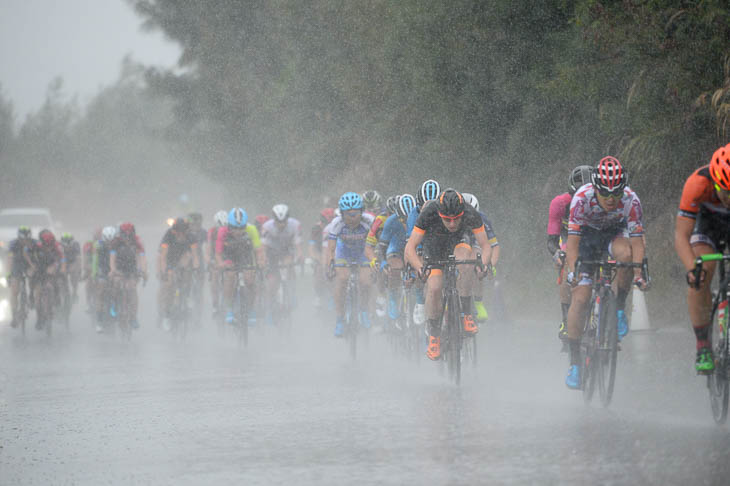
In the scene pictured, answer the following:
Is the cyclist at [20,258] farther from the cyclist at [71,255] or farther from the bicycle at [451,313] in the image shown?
the bicycle at [451,313]

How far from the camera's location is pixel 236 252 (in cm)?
1800

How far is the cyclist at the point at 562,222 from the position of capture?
1075 centimetres

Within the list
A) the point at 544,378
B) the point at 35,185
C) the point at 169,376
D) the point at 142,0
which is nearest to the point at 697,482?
the point at 544,378

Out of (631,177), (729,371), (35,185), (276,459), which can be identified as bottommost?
(276,459)

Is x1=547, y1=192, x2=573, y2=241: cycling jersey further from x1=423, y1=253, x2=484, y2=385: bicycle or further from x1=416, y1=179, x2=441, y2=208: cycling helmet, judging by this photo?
x1=416, y1=179, x2=441, y2=208: cycling helmet

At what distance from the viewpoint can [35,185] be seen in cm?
10425

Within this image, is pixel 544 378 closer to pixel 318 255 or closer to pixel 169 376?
pixel 169 376

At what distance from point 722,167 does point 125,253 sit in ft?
47.7

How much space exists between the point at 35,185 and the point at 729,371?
102 metres

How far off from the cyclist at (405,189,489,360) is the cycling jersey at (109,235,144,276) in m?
9.89

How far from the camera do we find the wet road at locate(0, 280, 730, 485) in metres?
6.92

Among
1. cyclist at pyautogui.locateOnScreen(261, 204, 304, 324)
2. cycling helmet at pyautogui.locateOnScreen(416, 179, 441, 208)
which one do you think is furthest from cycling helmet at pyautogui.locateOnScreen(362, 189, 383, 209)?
cycling helmet at pyautogui.locateOnScreen(416, 179, 441, 208)

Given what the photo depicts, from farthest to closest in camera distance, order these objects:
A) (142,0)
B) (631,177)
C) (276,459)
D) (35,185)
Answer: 1. (35,185)
2. (142,0)
3. (631,177)
4. (276,459)

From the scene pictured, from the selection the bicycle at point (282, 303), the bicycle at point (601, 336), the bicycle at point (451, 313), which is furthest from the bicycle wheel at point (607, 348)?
the bicycle at point (282, 303)
